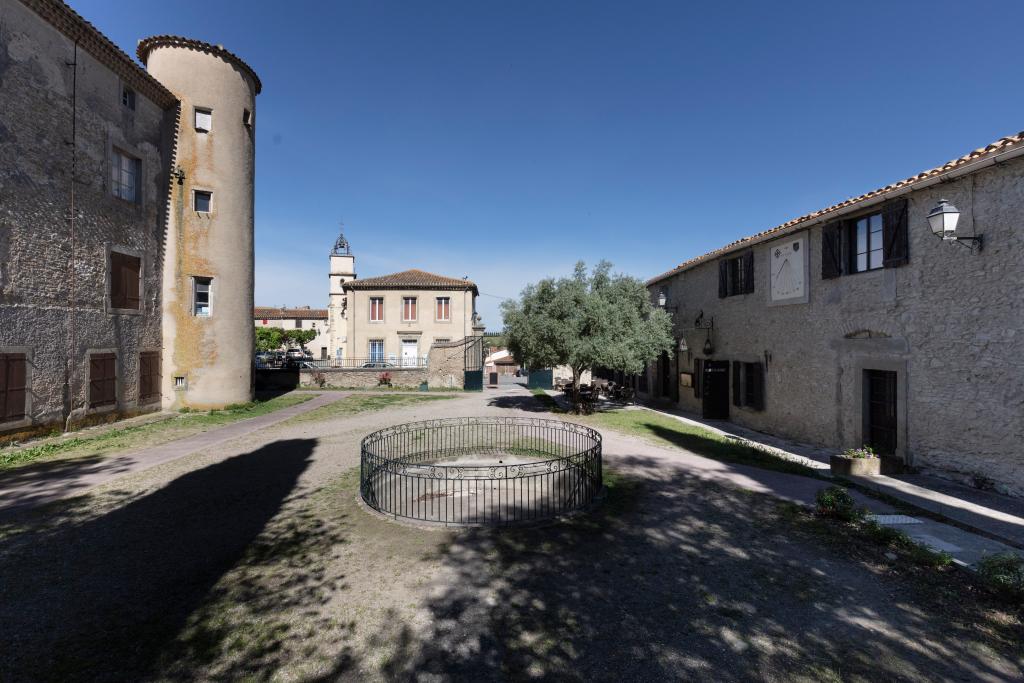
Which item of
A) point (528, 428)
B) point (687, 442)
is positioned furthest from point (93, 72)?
point (687, 442)

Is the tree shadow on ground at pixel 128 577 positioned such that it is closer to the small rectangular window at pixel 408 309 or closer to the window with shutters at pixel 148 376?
the window with shutters at pixel 148 376

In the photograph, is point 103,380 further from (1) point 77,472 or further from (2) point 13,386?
(1) point 77,472

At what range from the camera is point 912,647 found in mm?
4027

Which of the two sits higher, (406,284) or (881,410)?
(406,284)

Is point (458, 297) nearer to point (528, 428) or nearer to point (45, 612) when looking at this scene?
point (528, 428)

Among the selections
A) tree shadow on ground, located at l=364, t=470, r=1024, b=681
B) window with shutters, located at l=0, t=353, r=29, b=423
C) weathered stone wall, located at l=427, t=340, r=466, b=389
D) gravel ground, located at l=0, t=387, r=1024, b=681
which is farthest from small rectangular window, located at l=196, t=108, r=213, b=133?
tree shadow on ground, located at l=364, t=470, r=1024, b=681

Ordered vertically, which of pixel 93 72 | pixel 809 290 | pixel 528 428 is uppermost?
pixel 93 72

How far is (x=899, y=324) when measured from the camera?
33.4ft

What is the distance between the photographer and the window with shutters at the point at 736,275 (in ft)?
51.3

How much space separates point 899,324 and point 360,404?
19.8 m

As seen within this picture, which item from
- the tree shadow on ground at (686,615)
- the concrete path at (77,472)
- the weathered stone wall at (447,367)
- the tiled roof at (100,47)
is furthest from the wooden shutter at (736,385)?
the tiled roof at (100,47)

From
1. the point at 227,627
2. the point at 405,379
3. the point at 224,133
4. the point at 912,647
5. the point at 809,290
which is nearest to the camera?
the point at 912,647

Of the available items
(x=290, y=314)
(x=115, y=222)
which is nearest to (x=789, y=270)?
(x=115, y=222)

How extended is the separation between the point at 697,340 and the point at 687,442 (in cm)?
762
